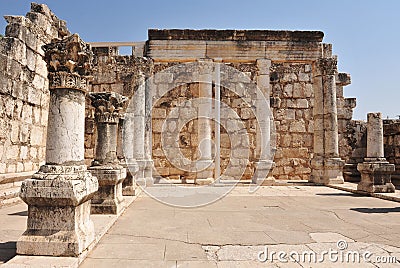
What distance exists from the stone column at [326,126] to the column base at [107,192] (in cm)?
808

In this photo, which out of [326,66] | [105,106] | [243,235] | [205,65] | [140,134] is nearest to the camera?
[243,235]

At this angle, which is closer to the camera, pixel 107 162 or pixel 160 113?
pixel 107 162

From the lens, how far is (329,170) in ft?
38.7

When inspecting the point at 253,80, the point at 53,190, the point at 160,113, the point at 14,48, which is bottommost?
the point at 53,190

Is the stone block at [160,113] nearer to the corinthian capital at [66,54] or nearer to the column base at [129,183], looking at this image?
the column base at [129,183]

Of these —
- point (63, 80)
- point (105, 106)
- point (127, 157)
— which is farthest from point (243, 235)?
point (127, 157)

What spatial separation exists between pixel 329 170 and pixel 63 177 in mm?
10052

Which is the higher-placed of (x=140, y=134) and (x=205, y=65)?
(x=205, y=65)

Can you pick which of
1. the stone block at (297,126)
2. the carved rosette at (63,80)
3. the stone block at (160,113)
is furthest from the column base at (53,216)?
the stone block at (297,126)

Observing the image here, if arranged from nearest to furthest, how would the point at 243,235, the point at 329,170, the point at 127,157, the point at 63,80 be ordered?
the point at 63,80
the point at 243,235
the point at 127,157
the point at 329,170

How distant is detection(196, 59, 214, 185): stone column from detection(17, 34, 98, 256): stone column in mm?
7232

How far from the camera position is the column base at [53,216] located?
355cm

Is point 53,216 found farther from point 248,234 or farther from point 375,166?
point 375,166

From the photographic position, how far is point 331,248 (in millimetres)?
4195
